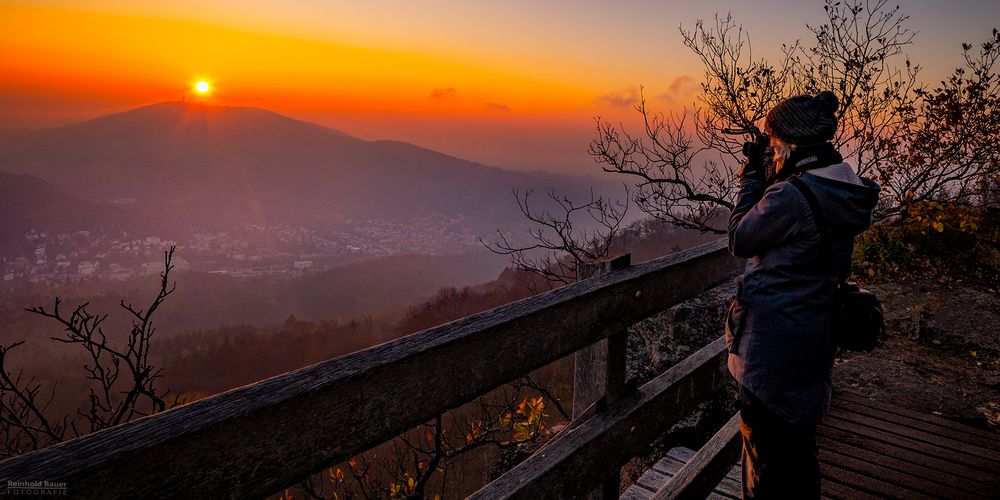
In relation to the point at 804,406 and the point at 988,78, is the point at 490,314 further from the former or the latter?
the point at 988,78

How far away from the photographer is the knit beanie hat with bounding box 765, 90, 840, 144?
2068 mm

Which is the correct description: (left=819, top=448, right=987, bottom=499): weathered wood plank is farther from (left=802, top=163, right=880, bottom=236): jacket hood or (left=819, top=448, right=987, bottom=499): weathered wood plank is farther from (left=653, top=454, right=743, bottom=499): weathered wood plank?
(left=802, top=163, right=880, bottom=236): jacket hood

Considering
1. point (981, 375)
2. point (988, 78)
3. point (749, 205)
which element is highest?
point (988, 78)

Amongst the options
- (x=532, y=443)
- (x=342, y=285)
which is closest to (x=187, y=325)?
(x=342, y=285)

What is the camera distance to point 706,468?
2.57m

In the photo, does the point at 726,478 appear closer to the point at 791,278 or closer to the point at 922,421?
the point at 791,278

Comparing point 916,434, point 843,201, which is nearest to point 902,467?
point 916,434

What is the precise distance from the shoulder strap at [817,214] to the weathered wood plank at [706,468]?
46.7 inches

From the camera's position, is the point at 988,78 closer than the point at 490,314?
No

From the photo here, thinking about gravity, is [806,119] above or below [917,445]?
above

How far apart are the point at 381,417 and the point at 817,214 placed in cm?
177

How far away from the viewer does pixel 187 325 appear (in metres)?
103

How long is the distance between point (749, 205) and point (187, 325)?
120m

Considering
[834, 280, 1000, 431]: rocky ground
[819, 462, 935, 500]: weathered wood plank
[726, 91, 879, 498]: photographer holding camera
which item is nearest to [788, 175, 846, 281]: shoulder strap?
[726, 91, 879, 498]: photographer holding camera
